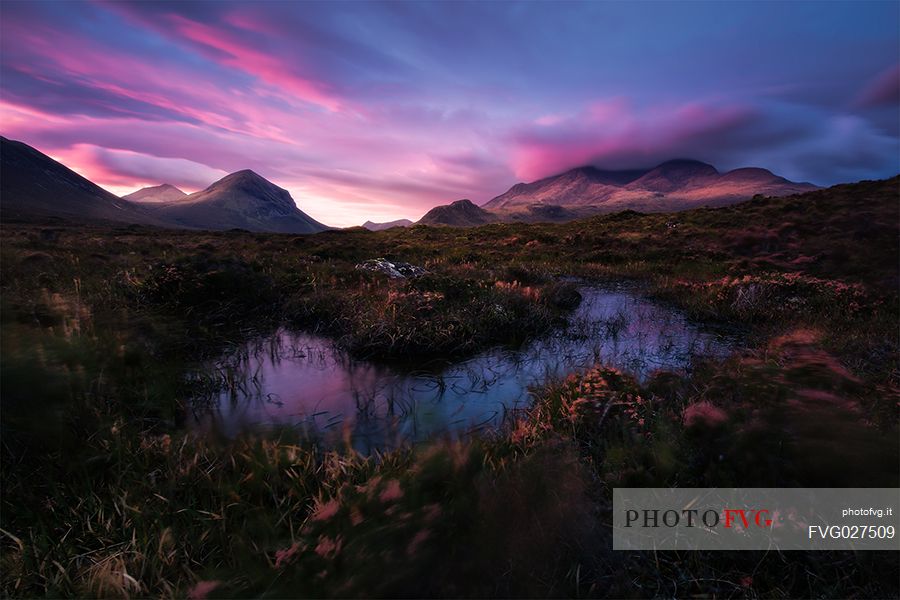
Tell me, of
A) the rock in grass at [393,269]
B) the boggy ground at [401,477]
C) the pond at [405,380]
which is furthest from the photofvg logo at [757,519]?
the rock in grass at [393,269]

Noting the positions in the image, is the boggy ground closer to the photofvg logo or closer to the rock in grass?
the photofvg logo

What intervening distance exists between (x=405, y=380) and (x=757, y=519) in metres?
4.70

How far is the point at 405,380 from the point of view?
6289 millimetres

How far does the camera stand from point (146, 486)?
3166 millimetres

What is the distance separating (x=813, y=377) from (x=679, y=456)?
72.2 inches

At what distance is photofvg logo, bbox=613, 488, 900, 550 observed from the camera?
2.49 metres

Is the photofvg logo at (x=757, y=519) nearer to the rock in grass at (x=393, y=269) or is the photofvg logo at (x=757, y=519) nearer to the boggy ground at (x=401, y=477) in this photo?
the boggy ground at (x=401, y=477)

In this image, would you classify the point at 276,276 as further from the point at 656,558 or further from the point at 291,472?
the point at 656,558

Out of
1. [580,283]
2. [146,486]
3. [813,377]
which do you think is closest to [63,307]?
[146,486]

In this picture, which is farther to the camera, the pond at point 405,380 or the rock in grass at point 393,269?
the rock in grass at point 393,269

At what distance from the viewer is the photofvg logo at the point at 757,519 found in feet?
8.17

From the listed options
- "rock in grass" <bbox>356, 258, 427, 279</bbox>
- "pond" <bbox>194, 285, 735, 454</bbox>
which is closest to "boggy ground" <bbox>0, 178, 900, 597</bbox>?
"pond" <bbox>194, 285, 735, 454</bbox>

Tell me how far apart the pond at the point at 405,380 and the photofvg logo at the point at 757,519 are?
2200 mm

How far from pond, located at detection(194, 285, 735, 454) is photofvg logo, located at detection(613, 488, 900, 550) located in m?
2.20
